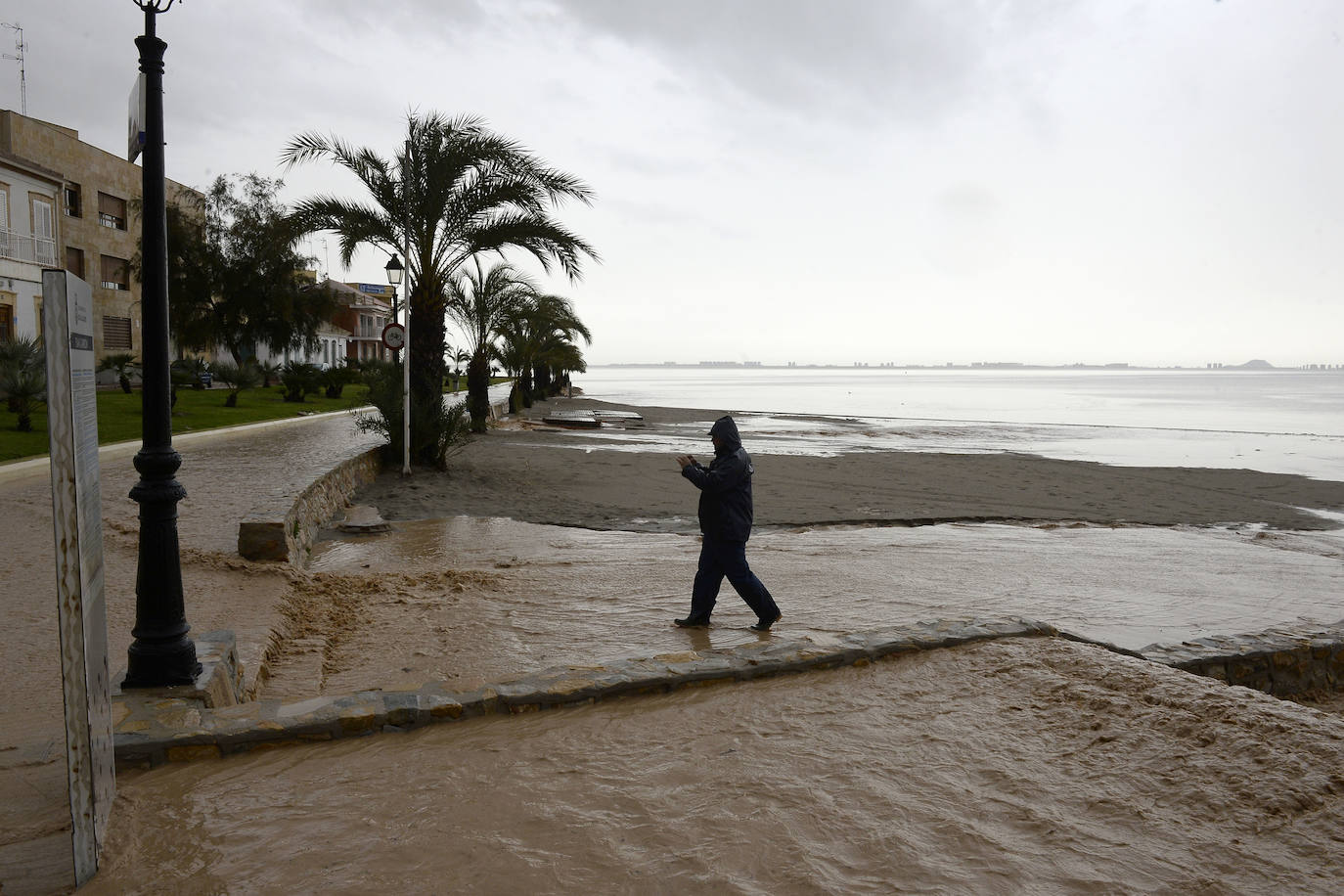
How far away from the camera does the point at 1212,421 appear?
42.8 meters

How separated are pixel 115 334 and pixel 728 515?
38067 mm

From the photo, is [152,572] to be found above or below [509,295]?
below

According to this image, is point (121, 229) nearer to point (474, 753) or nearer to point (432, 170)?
point (432, 170)

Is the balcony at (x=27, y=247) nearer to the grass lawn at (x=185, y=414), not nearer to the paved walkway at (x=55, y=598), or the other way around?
the grass lawn at (x=185, y=414)

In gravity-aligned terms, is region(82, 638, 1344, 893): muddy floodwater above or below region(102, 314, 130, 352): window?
below

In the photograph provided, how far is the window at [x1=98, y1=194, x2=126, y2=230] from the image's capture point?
36.5 metres

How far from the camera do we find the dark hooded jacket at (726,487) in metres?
6.53

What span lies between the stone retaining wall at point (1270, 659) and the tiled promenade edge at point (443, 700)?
984 mm

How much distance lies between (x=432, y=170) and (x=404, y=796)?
48.8ft

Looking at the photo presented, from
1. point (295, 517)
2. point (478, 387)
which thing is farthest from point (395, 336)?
point (478, 387)

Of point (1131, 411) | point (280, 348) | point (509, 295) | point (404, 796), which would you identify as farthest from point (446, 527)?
point (1131, 411)

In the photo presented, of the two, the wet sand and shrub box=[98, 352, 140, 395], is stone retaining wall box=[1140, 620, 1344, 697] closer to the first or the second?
the wet sand

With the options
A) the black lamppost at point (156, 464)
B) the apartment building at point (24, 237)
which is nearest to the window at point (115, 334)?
the apartment building at point (24, 237)

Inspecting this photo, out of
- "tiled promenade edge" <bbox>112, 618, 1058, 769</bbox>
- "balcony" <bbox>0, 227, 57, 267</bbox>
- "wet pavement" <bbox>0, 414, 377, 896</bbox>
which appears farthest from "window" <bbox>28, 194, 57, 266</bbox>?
"tiled promenade edge" <bbox>112, 618, 1058, 769</bbox>
